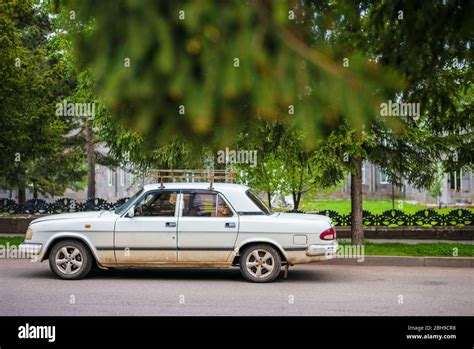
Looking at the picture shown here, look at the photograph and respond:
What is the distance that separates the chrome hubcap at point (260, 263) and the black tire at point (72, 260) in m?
2.67

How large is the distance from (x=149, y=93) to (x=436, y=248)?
1315 centimetres

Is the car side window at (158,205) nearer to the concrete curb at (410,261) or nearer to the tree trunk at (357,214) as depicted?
the concrete curb at (410,261)

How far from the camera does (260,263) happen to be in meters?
10.9

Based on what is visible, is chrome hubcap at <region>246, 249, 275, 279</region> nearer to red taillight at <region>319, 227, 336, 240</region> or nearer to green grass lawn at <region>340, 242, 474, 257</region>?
red taillight at <region>319, 227, 336, 240</region>

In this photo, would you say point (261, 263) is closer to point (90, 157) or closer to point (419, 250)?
point (419, 250)

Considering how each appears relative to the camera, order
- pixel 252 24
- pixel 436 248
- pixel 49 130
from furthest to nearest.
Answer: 1. pixel 49 130
2. pixel 436 248
3. pixel 252 24

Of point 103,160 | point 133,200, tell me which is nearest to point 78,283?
point 133,200

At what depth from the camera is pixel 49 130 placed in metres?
18.4

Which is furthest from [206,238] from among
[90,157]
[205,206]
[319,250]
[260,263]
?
[90,157]

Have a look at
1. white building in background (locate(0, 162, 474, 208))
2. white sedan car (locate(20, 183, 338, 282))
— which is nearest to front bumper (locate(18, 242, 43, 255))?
white sedan car (locate(20, 183, 338, 282))


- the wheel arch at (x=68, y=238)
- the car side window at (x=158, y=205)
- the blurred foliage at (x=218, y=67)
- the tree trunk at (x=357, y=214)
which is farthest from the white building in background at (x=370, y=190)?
the blurred foliage at (x=218, y=67)

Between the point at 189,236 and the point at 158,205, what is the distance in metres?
0.76

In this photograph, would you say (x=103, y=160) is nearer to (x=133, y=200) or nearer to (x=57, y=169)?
(x=57, y=169)
